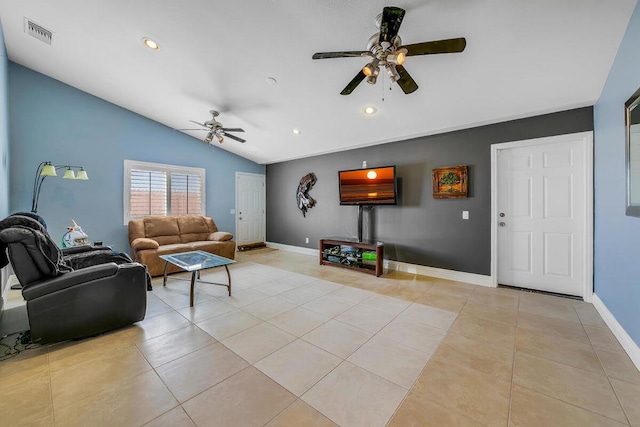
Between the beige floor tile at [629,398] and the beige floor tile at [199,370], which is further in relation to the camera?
the beige floor tile at [199,370]

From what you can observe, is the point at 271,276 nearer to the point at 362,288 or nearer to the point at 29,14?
the point at 362,288

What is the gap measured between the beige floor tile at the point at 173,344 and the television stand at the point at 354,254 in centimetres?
285

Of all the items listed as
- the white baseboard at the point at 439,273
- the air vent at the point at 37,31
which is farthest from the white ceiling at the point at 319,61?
the white baseboard at the point at 439,273

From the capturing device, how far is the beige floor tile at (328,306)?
9.22 feet

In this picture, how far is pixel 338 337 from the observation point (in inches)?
89.7

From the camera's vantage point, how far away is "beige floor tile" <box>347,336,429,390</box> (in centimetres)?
175

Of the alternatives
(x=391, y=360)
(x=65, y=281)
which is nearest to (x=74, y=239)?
(x=65, y=281)

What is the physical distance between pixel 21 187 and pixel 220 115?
10.9 feet

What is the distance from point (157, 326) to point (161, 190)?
3776 mm

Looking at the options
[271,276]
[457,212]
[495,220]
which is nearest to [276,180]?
[271,276]

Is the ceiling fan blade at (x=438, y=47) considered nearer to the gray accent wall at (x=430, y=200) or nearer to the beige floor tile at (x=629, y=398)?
the gray accent wall at (x=430, y=200)

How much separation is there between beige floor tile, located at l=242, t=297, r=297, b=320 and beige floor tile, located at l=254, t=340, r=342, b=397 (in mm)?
680

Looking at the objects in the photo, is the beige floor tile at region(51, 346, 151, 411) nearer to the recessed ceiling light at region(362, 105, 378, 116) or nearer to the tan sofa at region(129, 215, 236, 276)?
the tan sofa at region(129, 215, 236, 276)

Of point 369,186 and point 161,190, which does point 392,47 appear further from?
point 161,190
